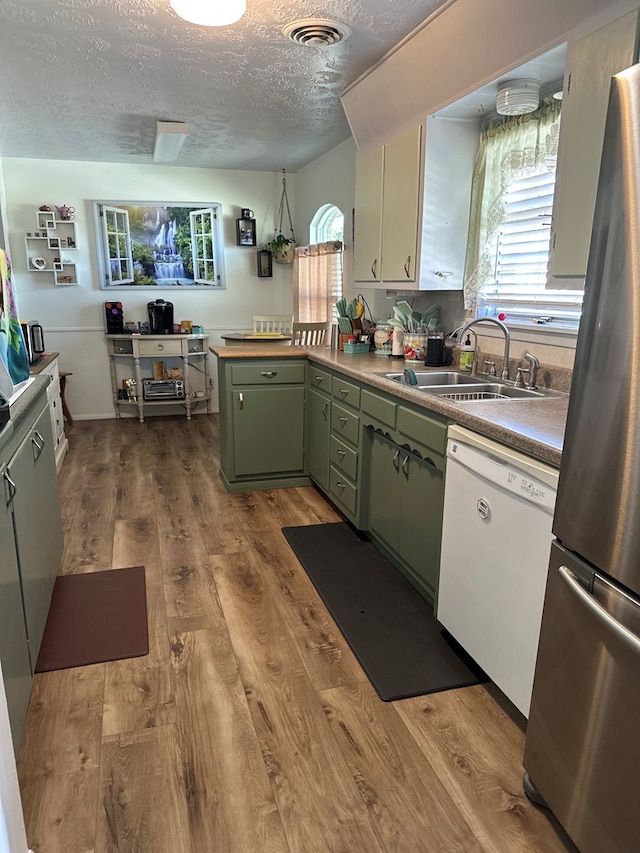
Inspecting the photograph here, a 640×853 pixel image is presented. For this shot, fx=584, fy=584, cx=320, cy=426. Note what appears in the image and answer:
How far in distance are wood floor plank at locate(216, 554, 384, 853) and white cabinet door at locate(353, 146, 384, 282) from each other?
79.5 inches

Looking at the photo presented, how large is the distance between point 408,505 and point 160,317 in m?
3.89

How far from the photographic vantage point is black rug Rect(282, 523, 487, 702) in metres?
2.02

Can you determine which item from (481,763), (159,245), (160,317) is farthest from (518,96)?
(159,245)

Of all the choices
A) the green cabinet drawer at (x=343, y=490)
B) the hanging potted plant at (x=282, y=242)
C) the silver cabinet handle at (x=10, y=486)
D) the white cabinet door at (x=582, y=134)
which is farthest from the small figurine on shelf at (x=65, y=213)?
the white cabinet door at (x=582, y=134)

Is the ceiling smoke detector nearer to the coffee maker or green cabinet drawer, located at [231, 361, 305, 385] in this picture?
green cabinet drawer, located at [231, 361, 305, 385]

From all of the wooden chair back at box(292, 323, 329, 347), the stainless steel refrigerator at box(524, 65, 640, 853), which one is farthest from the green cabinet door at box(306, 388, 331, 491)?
the stainless steel refrigerator at box(524, 65, 640, 853)

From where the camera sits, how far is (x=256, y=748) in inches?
67.4

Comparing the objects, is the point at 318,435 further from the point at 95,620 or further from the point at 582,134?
the point at 582,134

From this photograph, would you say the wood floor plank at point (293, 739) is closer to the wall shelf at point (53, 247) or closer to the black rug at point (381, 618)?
the black rug at point (381, 618)

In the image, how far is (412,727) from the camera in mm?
1797

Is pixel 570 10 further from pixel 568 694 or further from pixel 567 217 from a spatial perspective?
pixel 568 694

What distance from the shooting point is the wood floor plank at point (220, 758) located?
1442mm

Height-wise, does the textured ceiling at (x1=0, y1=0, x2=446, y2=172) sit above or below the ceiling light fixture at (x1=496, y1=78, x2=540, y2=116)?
above

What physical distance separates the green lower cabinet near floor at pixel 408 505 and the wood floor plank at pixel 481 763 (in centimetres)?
47
